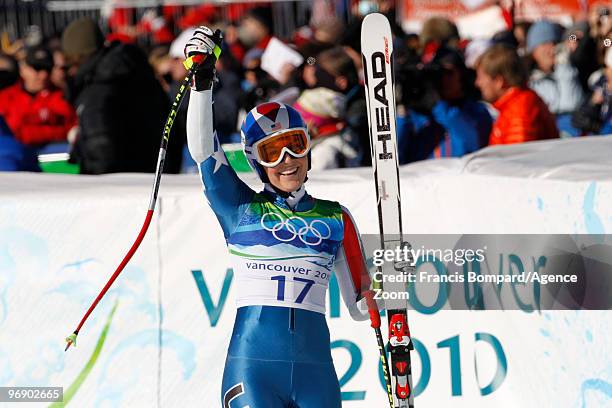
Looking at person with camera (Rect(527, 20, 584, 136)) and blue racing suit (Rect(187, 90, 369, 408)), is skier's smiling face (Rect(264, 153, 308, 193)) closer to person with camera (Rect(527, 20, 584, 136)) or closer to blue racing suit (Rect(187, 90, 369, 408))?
blue racing suit (Rect(187, 90, 369, 408))

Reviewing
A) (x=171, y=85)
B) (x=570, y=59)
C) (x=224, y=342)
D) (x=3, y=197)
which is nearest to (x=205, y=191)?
(x=224, y=342)

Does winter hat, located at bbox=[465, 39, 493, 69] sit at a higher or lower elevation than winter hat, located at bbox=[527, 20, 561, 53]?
lower

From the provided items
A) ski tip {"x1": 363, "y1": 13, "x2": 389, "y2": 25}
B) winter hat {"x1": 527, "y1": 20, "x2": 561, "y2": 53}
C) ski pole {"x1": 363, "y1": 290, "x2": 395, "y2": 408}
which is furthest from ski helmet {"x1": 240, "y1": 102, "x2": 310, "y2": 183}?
winter hat {"x1": 527, "y1": 20, "x2": 561, "y2": 53}

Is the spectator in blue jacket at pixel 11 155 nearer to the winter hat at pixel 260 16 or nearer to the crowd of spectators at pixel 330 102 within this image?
the crowd of spectators at pixel 330 102

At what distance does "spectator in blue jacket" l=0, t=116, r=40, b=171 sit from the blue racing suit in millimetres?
2978

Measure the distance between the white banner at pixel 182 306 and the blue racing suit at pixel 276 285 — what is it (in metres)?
0.94

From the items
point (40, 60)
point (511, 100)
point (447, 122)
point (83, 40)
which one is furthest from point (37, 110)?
point (511, 100)

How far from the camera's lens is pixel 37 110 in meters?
10.0

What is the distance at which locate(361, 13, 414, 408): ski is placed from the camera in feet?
15.7

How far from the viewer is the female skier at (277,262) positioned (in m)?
4.58

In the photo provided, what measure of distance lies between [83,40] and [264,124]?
3.96 metres

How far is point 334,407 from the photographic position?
15.3 ft

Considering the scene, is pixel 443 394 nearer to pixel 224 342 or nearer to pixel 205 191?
pixel 224 342

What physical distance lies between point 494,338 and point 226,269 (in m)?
1.31
